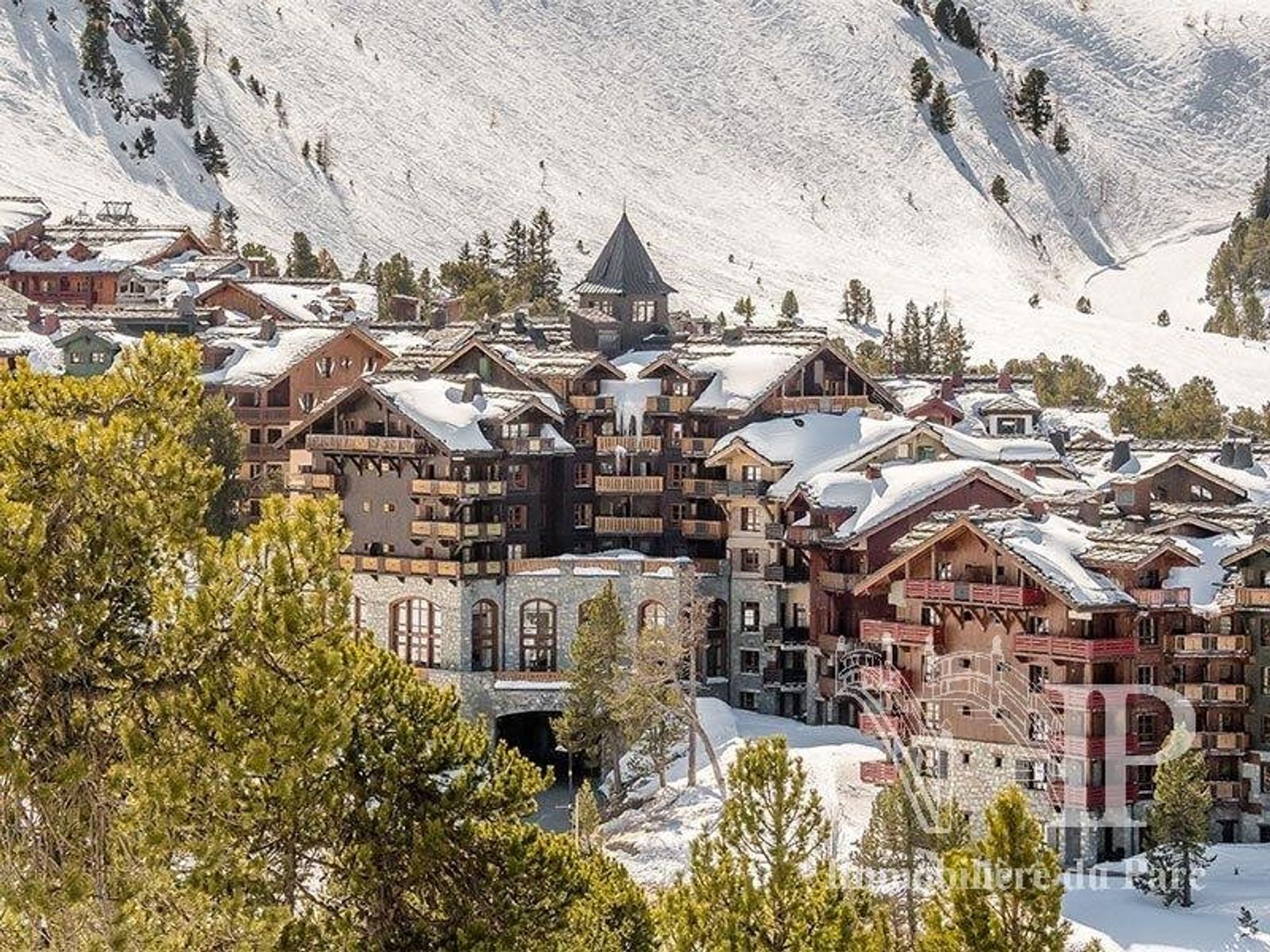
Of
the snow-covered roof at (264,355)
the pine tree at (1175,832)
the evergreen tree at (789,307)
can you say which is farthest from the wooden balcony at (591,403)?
the evergreen tree at (789,307)

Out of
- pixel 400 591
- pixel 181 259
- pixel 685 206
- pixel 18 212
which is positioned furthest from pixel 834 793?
pixel 685 206

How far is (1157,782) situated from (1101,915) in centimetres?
320

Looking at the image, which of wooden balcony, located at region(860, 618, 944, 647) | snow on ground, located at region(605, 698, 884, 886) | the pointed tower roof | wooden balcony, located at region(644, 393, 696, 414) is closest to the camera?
snow on ground, located at region(605, 698, 884, 886)

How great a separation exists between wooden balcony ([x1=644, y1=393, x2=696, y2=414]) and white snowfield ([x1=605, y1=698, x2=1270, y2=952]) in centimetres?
1039

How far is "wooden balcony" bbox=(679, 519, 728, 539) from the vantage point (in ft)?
257

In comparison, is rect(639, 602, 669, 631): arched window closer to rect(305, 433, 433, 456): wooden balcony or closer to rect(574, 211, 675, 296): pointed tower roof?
rect(305, 433, 433, 456): wooden balcony

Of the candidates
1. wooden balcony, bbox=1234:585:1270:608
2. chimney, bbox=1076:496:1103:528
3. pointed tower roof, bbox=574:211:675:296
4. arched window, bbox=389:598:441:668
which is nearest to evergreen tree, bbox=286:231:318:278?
pointed tower roof, bbox=574:211:675:296

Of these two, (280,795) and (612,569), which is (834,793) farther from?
(280,795)

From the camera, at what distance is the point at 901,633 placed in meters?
65.2

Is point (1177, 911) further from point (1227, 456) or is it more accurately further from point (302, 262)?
point (302, 262)

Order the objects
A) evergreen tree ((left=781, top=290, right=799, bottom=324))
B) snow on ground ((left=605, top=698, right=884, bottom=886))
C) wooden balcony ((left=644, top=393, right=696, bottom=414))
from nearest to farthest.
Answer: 1. snow on ground ((left=605, top=698, right=884, bottom=886))
2. wooden balcony ((left=644, top=393, right=696, bottom=414))
3. evergreen tree ((left=781, top=290, right=799, bottom=324))

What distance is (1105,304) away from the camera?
188 m

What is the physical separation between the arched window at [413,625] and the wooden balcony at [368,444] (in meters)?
4.16

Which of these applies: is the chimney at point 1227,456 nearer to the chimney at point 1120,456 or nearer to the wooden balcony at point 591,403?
the chimney at point 1120,456
